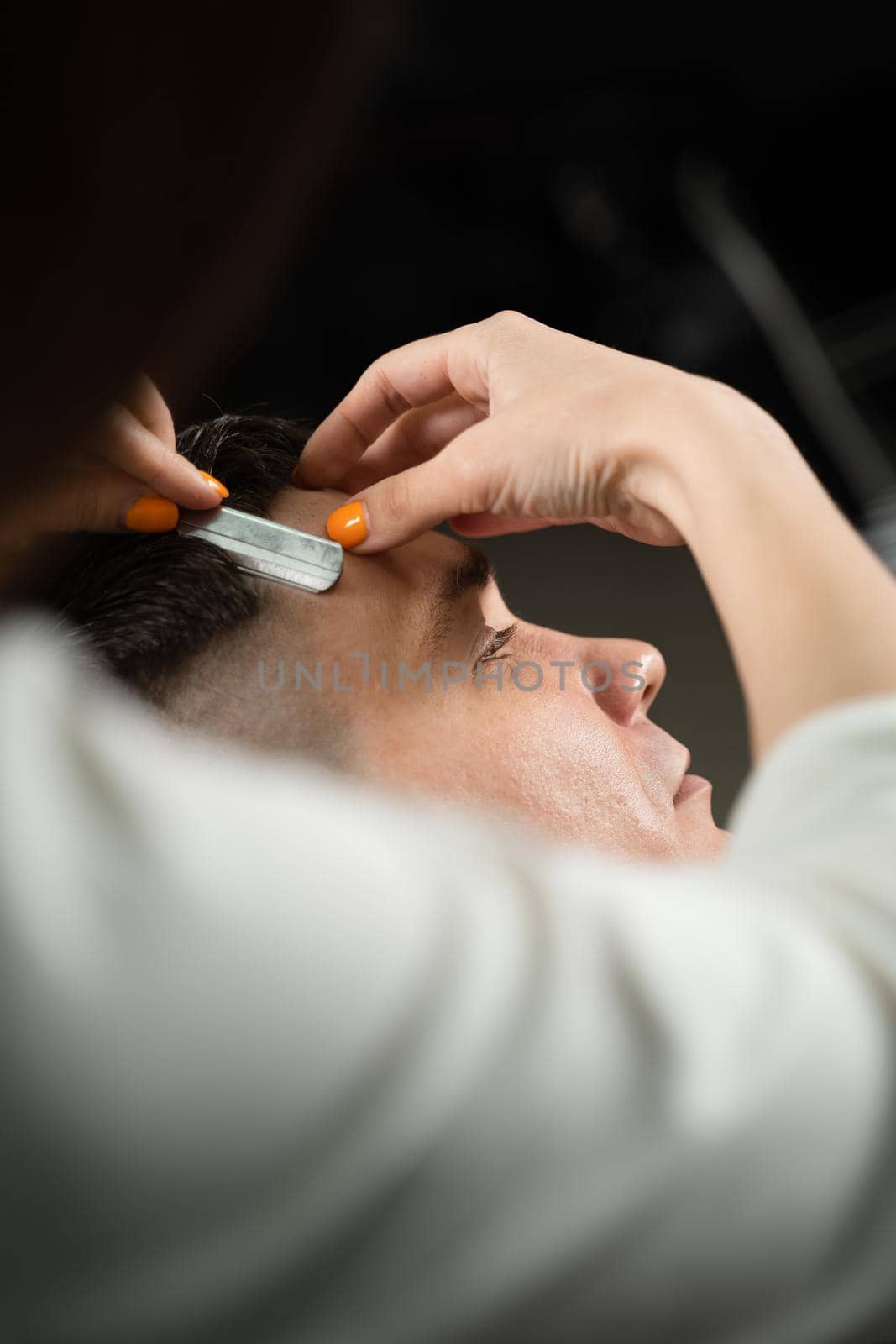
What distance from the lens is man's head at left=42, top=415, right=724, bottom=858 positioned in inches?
26.1

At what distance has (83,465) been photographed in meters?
0.57

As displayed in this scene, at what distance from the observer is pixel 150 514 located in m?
0.63

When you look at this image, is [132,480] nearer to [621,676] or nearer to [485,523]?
[485,523]

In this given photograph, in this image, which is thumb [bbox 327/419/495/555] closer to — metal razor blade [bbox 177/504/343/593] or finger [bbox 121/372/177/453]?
metal razor blade [bbox 177/504/343/593]

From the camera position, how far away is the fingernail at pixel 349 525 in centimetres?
65

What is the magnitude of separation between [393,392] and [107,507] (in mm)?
204

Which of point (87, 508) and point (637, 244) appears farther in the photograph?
point (637, 244)

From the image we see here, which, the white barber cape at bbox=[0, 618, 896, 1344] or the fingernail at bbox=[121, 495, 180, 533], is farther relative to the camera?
the fingernail at bbox=[121, 495, 180, 533]

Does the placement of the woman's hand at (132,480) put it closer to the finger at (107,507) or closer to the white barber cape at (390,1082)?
the finger at (107,507)

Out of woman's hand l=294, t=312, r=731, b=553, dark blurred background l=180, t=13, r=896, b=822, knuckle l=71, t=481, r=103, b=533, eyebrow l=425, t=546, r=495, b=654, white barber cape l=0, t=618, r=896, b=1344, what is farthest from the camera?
dark blurred background l=180, t=13, r=896, b=822

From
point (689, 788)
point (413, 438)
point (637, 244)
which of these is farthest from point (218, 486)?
point (637, 244)

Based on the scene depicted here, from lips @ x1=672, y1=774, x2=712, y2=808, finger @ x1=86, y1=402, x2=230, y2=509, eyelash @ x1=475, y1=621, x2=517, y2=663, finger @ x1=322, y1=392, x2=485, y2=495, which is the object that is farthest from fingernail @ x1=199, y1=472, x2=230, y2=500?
lips @ x1=672, y1=774, x2=712, y2=808

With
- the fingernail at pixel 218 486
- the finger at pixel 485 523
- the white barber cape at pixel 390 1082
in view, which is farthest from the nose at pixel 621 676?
the white barber cape at pixel 390 1082

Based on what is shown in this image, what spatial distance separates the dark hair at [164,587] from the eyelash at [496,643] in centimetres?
16
